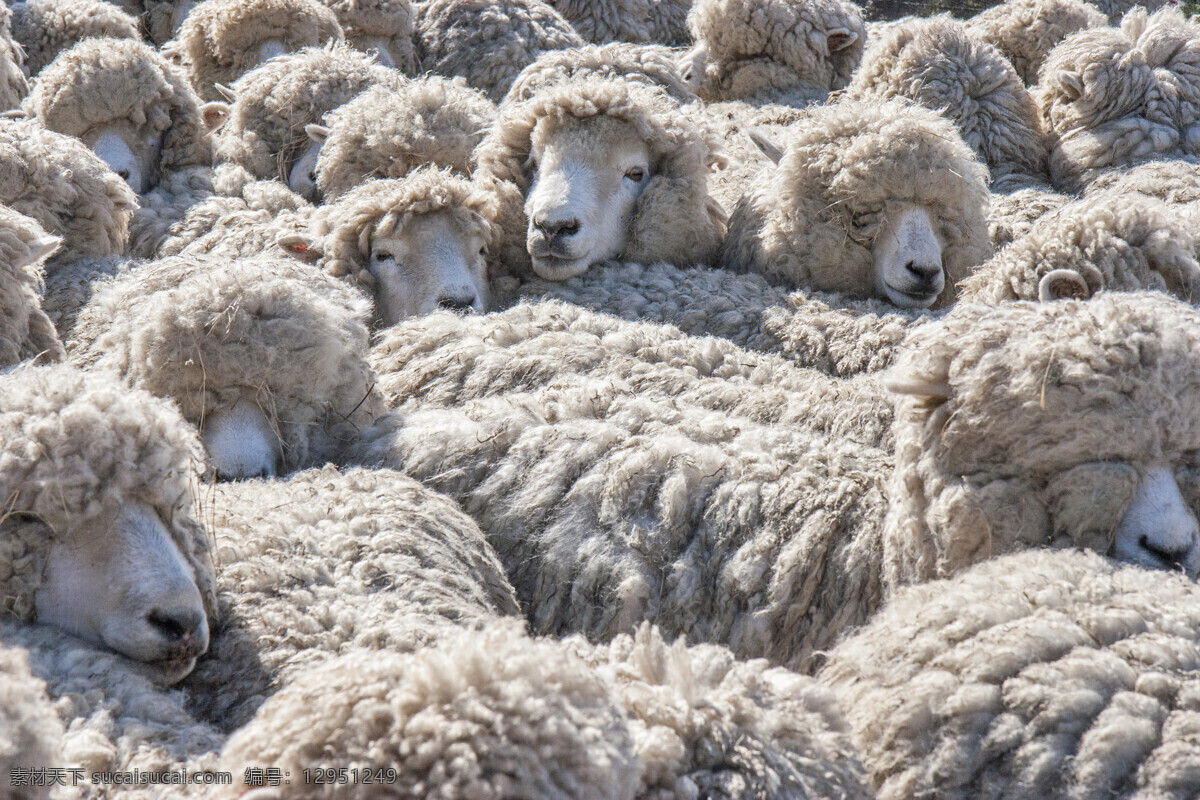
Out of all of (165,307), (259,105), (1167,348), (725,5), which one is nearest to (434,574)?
(165,307)

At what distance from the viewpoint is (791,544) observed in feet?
10.5

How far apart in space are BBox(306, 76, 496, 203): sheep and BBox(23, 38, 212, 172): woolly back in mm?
1083

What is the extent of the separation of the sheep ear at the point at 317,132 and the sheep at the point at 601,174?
0.96 metres

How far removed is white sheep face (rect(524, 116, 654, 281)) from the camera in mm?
4953

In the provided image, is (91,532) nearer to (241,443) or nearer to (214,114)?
(241,443)

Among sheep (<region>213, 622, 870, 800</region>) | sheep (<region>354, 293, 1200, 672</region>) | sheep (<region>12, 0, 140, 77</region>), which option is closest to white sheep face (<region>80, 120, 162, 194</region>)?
sheep (<region>12, 0, 140, 77</region>)

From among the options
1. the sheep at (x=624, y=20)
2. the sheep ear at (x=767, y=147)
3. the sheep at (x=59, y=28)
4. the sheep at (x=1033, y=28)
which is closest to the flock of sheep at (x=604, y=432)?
the sheep ear at (x=767, y=147)

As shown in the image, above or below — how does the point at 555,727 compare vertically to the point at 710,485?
above

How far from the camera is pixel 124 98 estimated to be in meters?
6.24

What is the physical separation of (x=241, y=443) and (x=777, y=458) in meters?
1.50

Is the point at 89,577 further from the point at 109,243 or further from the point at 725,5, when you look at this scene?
the point at 725,5

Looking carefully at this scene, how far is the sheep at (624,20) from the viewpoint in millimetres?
9320

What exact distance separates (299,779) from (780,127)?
18.0 feet

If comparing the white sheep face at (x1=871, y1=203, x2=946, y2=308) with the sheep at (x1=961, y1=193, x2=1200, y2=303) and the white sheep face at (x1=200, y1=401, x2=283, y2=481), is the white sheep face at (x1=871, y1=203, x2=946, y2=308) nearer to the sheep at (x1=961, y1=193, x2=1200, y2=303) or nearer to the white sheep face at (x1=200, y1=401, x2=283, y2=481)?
the sheep at (x1=961, y1=193, x2=1200, y2=303)
